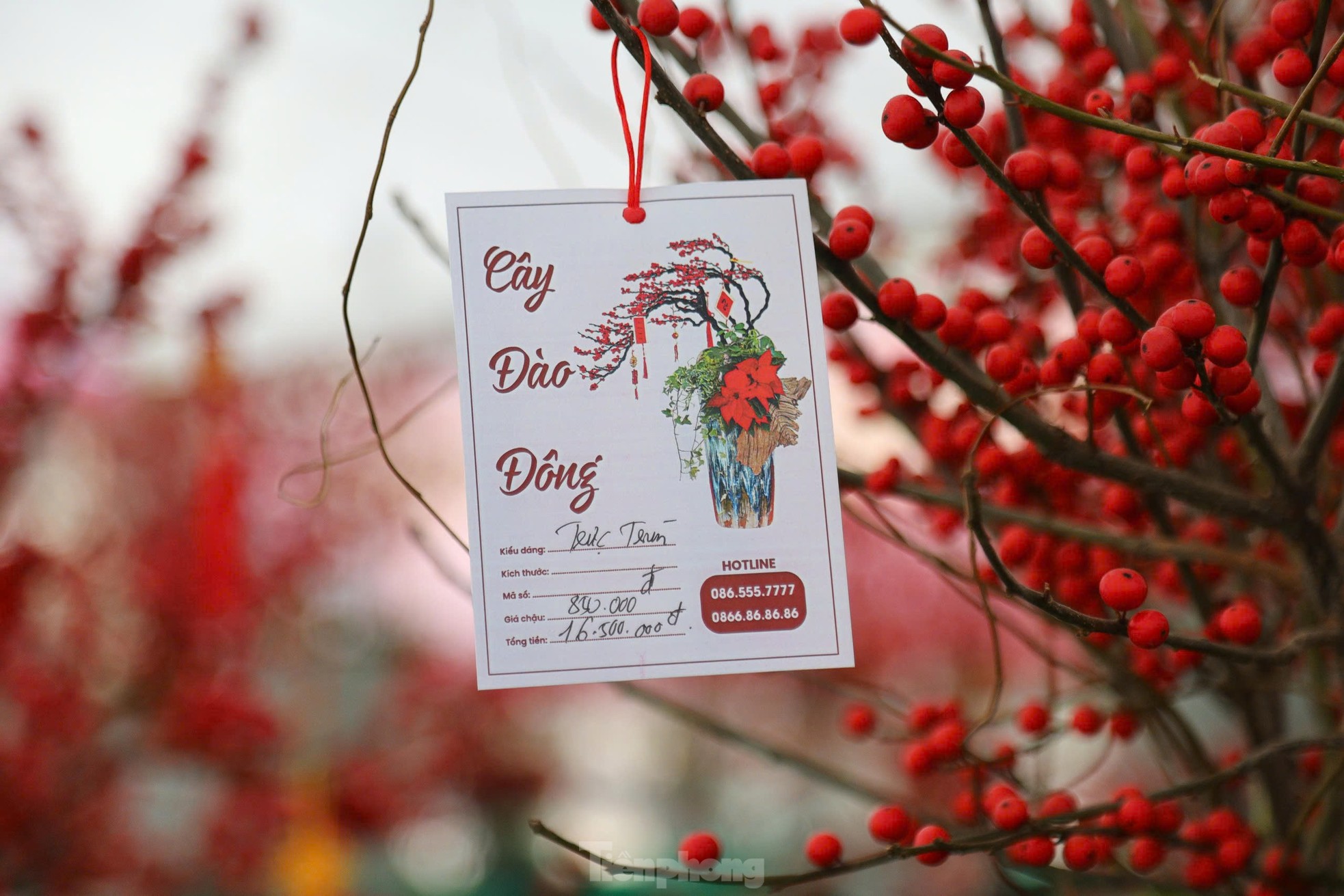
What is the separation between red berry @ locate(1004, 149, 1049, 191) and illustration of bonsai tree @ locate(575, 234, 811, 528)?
0.16 metres

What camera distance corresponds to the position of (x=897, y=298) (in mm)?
578

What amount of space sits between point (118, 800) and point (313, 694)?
1.78m

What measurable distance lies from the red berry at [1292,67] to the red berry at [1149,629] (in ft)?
1.09

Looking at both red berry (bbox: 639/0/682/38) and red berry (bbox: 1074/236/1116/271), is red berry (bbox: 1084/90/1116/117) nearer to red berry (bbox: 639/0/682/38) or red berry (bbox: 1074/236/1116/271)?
red berry (bbox: 1074/236/1116/271)

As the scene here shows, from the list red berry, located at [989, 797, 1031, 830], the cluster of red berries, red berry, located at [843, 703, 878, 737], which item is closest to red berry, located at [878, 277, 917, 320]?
the cluster of red berries

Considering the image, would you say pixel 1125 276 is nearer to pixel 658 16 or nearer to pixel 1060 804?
pixel 658 16

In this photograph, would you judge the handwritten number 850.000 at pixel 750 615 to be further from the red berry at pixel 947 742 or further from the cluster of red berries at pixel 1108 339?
the red berry at pixel 947 742

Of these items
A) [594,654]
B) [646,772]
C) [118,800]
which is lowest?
[646,772]

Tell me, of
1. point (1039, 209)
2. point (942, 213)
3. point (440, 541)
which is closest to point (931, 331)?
point (1039, 209)

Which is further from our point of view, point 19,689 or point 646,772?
point 646,772

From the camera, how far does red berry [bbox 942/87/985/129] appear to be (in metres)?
0.51

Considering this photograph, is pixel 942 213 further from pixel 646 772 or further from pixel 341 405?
pixel 646 772

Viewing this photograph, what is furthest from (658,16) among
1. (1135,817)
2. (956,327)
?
(1135,817)

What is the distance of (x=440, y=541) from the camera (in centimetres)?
367
